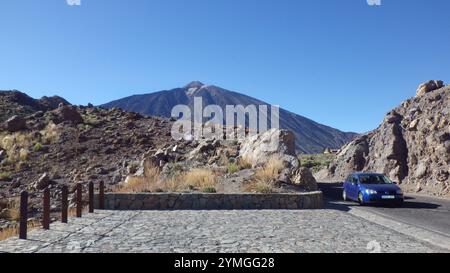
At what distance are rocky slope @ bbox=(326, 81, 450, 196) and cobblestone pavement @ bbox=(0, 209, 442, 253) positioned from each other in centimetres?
1616

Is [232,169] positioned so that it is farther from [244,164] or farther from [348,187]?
[348,187]

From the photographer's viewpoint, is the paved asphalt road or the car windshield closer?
the paved asphalt road

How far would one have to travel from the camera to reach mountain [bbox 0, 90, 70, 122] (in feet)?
156

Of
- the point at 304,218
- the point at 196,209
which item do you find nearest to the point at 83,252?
the point at 304,218

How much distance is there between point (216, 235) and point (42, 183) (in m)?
19.7

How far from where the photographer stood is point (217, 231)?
1109 cm

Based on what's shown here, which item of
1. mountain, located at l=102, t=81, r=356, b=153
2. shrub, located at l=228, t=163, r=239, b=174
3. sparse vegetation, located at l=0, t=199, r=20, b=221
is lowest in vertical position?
sparse vegetation, located at l=0, t=199, r=20, b=221

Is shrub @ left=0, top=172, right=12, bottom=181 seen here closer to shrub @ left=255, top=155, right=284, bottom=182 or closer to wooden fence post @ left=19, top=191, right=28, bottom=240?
shrub @ left=255, top=155, right=284, bottom=182

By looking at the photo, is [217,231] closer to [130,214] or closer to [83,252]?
[83,252]

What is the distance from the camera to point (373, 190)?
700 inches

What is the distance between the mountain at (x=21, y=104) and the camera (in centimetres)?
4756

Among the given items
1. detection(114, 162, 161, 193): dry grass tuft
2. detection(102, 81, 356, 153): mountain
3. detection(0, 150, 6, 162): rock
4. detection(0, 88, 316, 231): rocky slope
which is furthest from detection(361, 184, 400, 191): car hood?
detection(102, 81, 356, 153): mountain

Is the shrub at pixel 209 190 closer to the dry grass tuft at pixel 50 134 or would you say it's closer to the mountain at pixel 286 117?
the dry grass tuft at pixel 50 134
